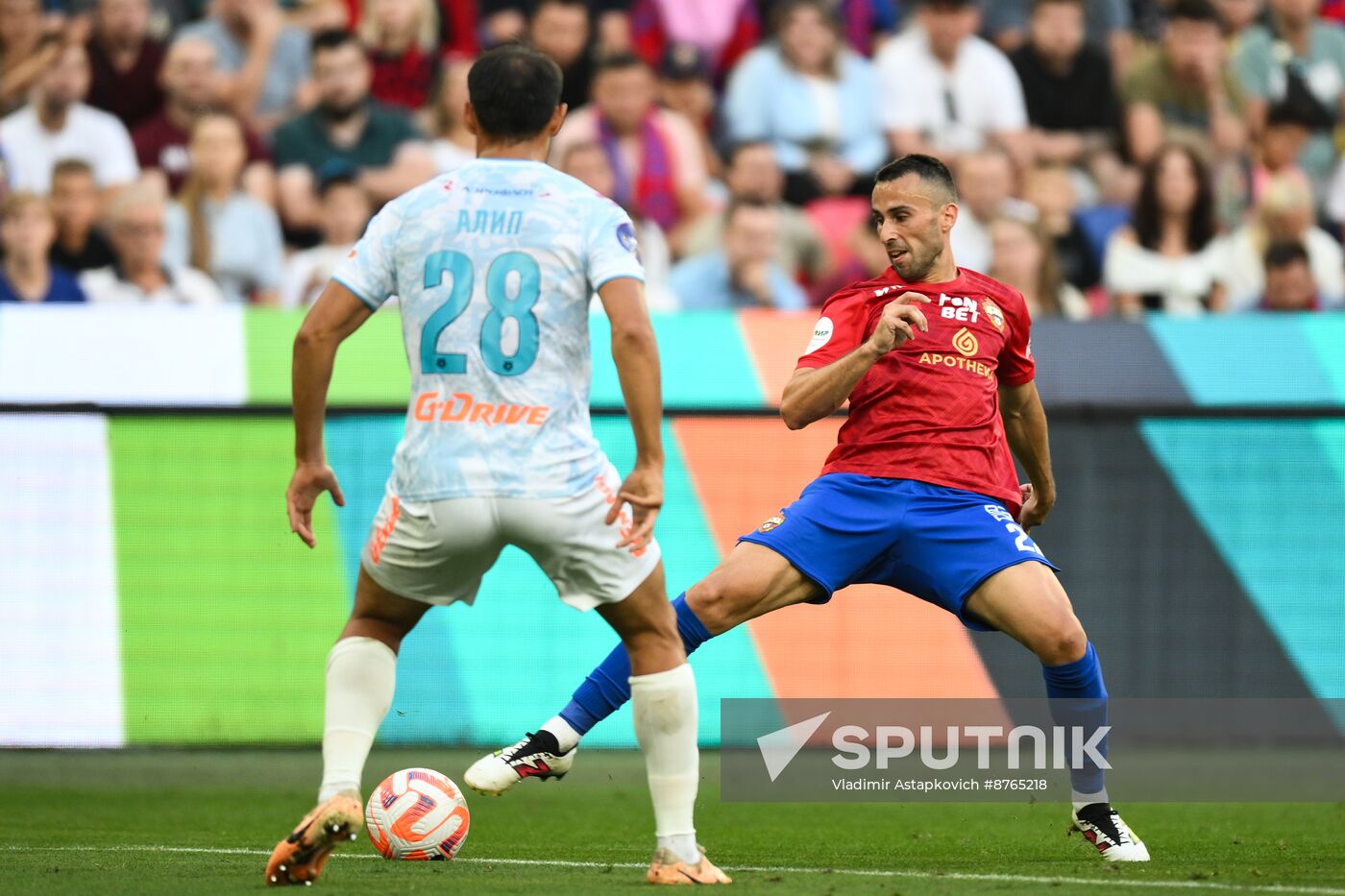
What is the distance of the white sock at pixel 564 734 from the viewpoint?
21.2 feet

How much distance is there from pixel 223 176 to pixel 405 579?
8.62m

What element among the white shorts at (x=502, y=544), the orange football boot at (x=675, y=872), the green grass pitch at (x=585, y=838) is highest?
the white shorts at (x=502, y=544)

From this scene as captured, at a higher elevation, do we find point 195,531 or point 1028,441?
point 1028,441

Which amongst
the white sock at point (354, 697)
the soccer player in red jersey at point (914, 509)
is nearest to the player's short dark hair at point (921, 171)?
the soccer player in red jersey at point (914, 509)

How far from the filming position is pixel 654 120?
14.2 m

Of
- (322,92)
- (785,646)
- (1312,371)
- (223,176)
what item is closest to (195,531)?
(785,646)

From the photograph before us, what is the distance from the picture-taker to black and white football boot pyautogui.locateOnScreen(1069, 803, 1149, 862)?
21.3ft

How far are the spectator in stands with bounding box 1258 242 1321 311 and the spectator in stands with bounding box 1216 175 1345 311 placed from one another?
221 millimetres

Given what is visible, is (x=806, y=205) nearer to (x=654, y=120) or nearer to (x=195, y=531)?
(x=654, y=120)

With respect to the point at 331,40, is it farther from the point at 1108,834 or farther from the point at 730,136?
the point at 1108,834

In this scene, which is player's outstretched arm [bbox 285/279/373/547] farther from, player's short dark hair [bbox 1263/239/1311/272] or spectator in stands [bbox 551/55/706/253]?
A: player's short dark hair [bbox 1263/239/1311/272]

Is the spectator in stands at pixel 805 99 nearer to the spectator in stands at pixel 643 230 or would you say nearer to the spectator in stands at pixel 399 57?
the spectator in stands at pixel 643 230

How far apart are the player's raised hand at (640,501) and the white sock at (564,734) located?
→ 5.00 feet

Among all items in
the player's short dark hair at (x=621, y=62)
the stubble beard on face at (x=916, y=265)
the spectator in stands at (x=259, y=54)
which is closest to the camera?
the stubble beard on face at (x=916, y=265)
